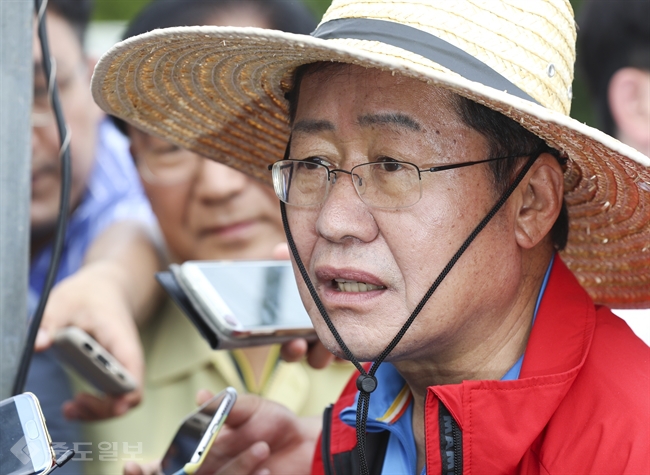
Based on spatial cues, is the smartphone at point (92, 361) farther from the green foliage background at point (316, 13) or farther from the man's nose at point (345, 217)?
the green foliage background at point (316, 13)

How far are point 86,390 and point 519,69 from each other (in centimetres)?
161

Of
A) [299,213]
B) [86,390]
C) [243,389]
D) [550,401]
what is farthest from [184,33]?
[243,389]

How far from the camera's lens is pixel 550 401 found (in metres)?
1.40

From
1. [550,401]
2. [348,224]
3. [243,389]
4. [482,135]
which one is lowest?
[243,389]

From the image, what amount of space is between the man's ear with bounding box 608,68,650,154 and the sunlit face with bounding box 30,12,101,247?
217 cm

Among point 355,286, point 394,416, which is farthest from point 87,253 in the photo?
point 355,286

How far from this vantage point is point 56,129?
3.00 m

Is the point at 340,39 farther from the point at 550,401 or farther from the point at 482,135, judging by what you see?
the point at 550,401

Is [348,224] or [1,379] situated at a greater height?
[348,224]

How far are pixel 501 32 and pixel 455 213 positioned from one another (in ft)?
1.10

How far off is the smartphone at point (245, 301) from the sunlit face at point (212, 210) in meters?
0.45

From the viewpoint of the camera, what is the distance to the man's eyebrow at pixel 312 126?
1.54 m

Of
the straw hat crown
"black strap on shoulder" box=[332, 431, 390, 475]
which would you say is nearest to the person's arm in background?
"black strap on shoulder" box=[332, 431, 390, 475]

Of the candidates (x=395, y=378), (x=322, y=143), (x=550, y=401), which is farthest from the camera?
(x=395, y=378)
